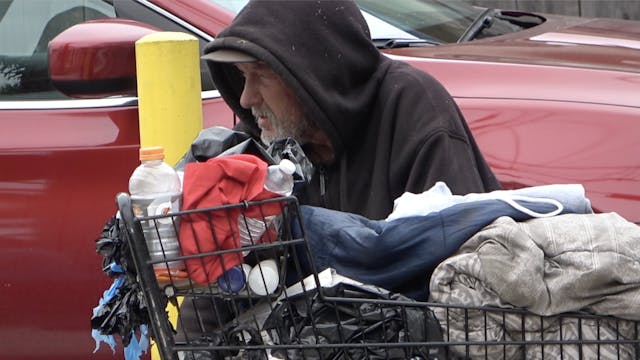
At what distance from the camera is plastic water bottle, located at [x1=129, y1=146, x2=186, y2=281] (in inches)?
77.7

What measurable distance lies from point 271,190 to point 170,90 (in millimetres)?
1074

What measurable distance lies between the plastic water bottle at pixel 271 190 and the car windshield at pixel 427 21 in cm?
171

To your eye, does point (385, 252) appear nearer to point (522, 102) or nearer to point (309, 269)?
point (309, 269)

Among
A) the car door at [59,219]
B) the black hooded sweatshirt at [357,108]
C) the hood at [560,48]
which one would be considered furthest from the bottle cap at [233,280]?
the hood at [560,48]

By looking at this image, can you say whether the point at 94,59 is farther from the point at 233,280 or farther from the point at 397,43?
the point at 233,280

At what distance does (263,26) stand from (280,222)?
816 mm

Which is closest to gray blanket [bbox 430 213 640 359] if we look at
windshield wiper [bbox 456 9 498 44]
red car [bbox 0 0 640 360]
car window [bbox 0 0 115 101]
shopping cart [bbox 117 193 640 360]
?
shopping cart [bbox 117 193 640 360]

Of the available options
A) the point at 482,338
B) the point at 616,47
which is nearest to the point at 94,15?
the point at 616,47

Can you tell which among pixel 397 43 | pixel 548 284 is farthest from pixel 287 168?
pixel 397 43

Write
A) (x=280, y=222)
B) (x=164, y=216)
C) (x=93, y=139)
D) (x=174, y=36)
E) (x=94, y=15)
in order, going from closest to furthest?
(x=164, y=216) → (x=280, y=222) → (x=174, y=36) → (x=93, y=139) → (x=94, y=15)

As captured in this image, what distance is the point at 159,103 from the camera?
10.0 feet

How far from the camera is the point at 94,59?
11.1 ft

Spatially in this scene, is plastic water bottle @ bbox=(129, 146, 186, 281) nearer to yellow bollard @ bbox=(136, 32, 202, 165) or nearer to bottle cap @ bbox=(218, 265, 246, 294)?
bottle cap @ bbox=(218, 265, 246, 294)

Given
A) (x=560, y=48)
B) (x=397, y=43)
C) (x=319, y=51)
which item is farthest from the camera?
(x=397, y=43)
